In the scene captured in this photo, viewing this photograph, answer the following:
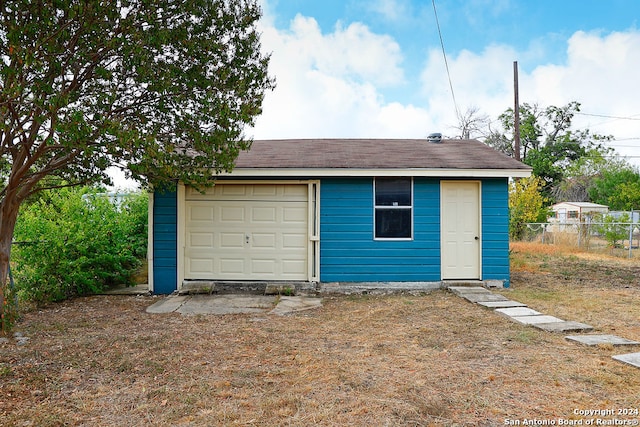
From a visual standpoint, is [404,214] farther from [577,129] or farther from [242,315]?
[577,129]

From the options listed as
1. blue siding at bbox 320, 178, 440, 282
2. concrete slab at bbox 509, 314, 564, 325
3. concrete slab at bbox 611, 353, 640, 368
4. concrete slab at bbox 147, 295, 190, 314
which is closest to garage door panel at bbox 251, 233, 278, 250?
blue siding at bbox 320, 178, 440, 282

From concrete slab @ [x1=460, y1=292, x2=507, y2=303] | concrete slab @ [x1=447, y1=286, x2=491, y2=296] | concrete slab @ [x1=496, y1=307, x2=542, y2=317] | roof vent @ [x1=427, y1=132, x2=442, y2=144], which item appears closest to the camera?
concrete slab @ [x1=496, y1=307, x2=542, y2=317]

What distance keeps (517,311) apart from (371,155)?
4.02 meters

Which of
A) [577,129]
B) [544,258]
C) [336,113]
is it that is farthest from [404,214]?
[577,129]

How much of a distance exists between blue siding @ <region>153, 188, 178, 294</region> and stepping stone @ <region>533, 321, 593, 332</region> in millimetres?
5895

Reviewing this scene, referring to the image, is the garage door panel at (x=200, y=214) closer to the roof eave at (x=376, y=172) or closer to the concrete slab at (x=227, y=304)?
the roof eave at (x=376, y=172)

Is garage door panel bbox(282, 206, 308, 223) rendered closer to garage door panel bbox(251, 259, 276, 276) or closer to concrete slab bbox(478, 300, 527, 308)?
garage door panel bbox(251, 259, 276, 276)

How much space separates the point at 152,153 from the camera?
13.9 ft

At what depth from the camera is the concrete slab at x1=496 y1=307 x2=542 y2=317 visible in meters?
5.49

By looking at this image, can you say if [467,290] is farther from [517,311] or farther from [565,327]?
[565,327]

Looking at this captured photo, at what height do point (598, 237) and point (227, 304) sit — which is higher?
point (598, 237)

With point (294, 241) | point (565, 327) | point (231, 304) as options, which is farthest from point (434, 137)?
point (231, 304)

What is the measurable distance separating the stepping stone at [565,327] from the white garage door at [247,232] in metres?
4.08

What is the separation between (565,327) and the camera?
15.7ft
